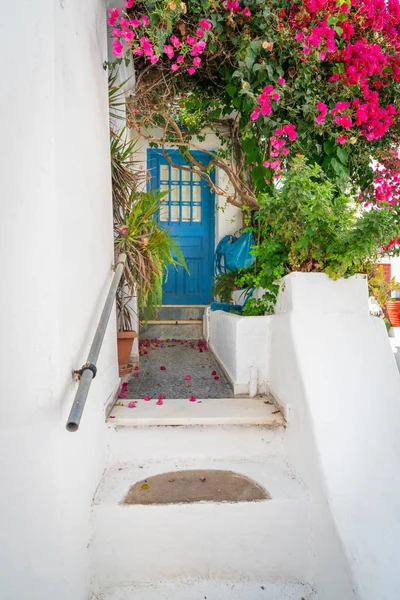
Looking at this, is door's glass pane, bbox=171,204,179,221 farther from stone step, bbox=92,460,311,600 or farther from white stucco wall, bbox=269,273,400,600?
stone step, bbox=92,460,311,600

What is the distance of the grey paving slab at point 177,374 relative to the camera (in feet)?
8.29

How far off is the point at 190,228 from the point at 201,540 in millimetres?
4665

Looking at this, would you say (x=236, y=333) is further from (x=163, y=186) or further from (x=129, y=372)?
(x=163, y=186)

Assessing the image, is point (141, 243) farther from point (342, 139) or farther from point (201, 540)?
point (201, 540)

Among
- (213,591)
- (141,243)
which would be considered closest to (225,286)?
(141,243)

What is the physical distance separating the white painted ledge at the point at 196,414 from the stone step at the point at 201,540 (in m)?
0.41

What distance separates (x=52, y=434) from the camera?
1.24 metres

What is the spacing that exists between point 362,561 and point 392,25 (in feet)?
10.2

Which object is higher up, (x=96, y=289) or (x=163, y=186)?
(x=163, y=186)

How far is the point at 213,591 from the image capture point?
60.1 inches

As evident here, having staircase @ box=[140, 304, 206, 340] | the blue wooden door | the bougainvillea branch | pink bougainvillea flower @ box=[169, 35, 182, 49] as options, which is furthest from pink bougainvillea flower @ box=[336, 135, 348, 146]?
the blue wooden door

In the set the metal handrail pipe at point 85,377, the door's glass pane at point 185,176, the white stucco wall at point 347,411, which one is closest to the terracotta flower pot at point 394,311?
the door's glass pane at point 185,176

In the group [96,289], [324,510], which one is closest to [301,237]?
[96,289]

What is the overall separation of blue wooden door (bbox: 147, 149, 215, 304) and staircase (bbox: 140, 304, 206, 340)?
680mm
